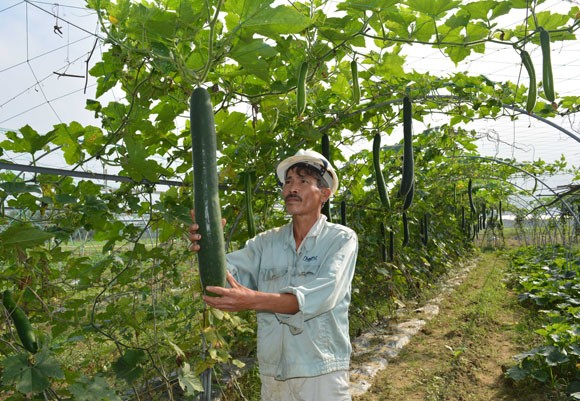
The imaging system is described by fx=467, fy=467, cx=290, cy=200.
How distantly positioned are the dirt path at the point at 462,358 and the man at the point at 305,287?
8.75 ft

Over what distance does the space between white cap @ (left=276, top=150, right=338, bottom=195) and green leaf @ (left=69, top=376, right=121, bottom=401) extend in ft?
4.55

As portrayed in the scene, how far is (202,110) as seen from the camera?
5.76 ft

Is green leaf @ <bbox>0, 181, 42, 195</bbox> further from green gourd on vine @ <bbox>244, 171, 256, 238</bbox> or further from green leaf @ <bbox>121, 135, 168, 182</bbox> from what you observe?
green gourd on vine @ <bbox>244, 171, 256, 238</bbox>

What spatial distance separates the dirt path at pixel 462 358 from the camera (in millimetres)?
4742

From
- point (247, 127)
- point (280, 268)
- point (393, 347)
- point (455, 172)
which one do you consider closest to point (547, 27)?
point (247, 127)

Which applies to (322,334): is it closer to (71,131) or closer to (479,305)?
(71,131)

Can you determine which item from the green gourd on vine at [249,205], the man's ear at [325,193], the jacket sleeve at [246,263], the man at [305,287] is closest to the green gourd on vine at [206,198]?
the man at [305,287]

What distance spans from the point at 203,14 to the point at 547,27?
6.52 feet

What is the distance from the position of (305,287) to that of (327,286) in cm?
11

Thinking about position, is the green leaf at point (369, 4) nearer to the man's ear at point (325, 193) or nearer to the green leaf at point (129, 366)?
the man's ear at point (325, 193)

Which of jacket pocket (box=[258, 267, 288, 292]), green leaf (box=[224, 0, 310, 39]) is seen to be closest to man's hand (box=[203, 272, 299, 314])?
jacket pocket (box=[258, 267, 288, 292])

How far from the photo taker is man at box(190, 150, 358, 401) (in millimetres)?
1957

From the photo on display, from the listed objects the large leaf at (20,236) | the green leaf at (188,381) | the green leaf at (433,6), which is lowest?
the green leaf at (188,381)

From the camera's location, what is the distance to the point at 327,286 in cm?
192
